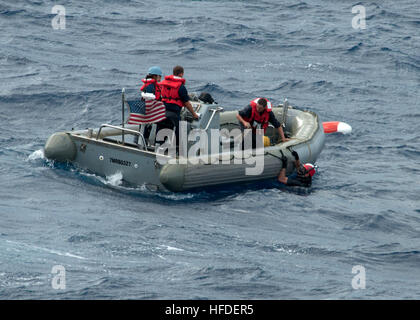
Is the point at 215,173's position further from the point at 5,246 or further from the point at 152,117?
the point at 5,246

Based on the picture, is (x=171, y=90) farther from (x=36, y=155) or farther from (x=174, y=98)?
(x=36, y=155)

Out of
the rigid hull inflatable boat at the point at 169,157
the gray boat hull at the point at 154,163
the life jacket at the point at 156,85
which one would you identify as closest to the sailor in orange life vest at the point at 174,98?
the life jacket at the point at 156,85

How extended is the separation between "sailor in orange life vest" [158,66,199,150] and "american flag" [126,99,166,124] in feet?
1.25

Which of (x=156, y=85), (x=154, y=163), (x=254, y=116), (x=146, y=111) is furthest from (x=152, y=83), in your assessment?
(x=254, y=116)

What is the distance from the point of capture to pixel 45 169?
12.9 metres

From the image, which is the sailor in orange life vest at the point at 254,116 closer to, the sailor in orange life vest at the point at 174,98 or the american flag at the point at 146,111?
the sailor in orange life vest at the point at 174,98

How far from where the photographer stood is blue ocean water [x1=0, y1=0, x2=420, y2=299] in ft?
29.7

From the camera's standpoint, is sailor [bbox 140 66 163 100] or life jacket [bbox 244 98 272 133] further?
life jacket [bbox 244 98 272 133]

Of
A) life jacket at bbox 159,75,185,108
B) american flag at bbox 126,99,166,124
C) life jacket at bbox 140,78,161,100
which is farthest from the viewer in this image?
life jacket at bbox 140,78,161,100

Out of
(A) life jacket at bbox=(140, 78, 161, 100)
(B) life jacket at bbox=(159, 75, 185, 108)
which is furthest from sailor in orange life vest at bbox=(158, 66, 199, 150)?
(A) life jacket at bbox=(140, 78, 161, 100)

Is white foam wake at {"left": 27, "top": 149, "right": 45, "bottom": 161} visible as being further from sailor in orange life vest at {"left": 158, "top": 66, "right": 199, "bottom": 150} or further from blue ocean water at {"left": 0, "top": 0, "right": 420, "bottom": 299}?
sailor in orange life vest at {"left": 158, "top": 66, "right": 199, "bottom": 150}

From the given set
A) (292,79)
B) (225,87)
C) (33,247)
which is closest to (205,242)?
(33,247)

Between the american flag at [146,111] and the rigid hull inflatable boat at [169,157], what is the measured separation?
242mm

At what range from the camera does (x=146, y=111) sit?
12266mm
